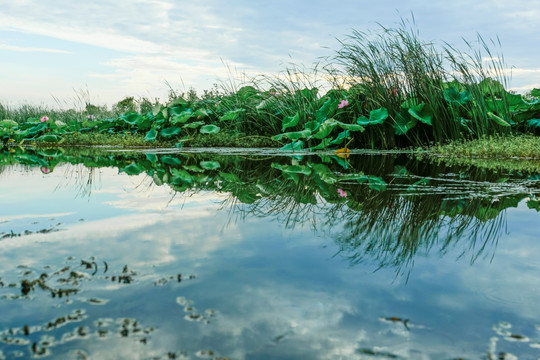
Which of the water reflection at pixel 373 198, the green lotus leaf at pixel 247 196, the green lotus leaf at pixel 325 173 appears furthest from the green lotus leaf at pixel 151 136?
the green lotus leaf at pixel 247 196

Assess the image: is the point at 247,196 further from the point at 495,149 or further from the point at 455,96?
the point at 455,96

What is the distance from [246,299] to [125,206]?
1.73 meters

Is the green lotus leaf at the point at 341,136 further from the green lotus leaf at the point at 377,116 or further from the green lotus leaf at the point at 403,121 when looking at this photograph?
the green lotus leaf at the point at 403,121

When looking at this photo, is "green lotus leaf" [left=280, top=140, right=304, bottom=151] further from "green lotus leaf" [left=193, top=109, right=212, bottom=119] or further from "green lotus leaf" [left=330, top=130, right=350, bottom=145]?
"green lotus leaf" [left=193, top=109, right=212, bottom=119]

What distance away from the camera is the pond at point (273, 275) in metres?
1.14

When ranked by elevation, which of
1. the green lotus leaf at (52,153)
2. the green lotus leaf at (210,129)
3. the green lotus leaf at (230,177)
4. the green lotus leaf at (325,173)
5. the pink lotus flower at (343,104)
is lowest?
the green lotus leaf at (52,153)

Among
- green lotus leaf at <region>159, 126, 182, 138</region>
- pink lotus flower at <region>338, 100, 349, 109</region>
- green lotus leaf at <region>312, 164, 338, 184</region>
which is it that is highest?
pink lotus flower at <region>338, 100, 349, 109</region>

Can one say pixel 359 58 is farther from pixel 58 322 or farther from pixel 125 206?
pixel 58 322

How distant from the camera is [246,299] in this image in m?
1.39

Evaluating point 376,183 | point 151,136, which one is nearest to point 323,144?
point 376,183

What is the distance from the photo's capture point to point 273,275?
1592 millimetres

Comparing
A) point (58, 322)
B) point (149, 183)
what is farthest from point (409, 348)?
point (149, 183)

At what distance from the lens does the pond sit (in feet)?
3.76

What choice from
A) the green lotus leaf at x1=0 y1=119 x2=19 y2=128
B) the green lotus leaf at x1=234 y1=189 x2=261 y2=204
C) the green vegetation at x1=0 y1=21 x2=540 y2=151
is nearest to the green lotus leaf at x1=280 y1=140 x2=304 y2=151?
the green vegetation at x1=0 y1=21 x2=540 y2=151
